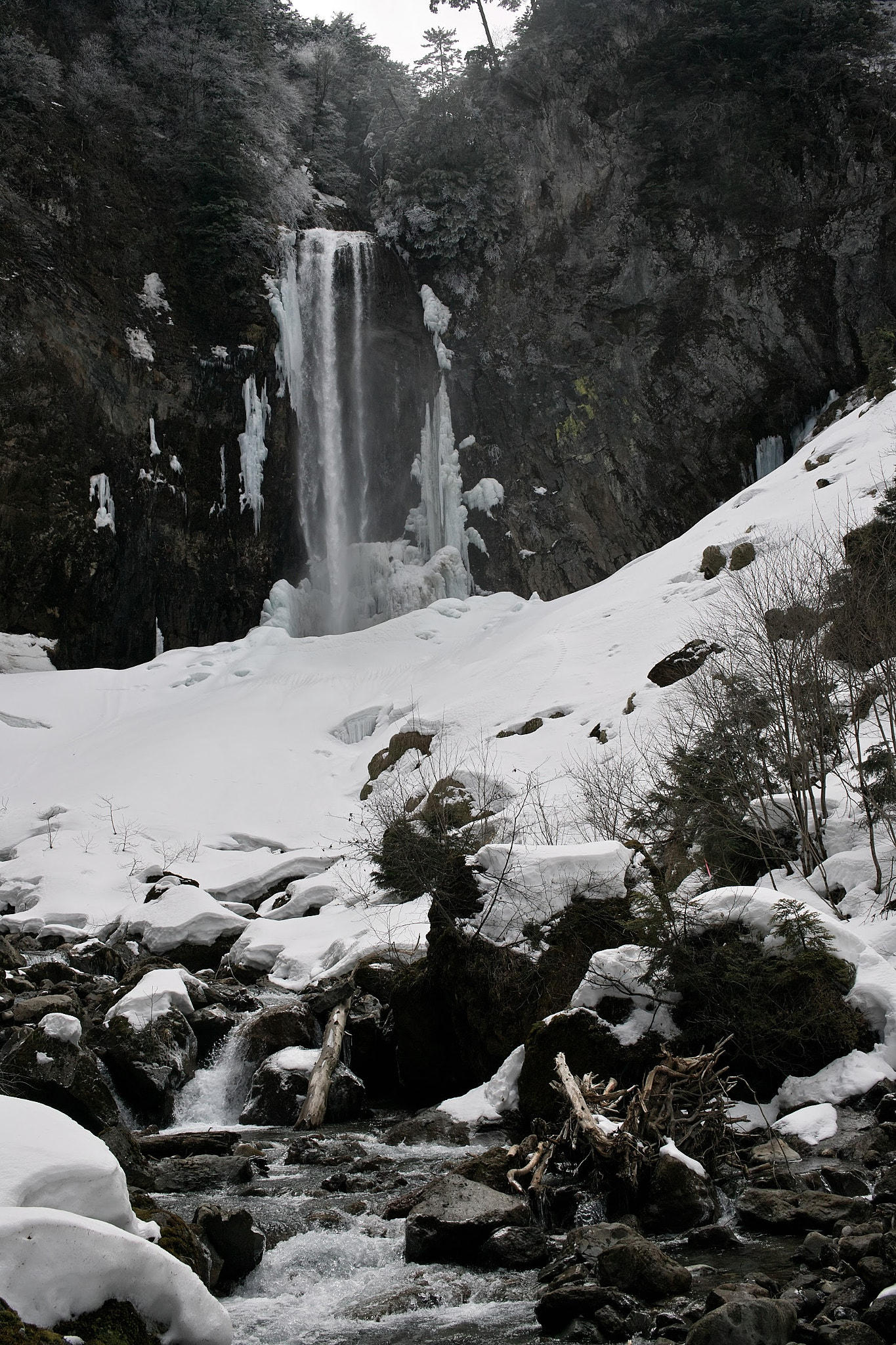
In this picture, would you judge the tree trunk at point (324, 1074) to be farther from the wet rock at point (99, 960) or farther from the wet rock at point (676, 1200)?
the wet rock at point (99, 960)

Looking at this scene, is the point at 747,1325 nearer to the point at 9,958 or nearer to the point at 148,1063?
the point at 148,1063

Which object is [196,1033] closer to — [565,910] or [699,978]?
[565,910]

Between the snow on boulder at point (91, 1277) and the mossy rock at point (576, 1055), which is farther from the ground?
the snow on boulder at point (91, 1277)

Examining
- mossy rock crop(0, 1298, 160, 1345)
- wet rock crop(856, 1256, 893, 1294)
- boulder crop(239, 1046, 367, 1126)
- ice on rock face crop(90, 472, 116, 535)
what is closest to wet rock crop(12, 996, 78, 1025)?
boulder crop(239, 1046, 367, 1126)

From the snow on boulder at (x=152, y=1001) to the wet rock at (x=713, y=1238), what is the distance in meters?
6.28

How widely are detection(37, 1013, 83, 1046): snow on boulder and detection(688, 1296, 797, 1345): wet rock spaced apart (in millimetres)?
5826

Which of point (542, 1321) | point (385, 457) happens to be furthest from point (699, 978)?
point (385, 457)

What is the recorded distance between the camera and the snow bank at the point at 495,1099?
351 inches

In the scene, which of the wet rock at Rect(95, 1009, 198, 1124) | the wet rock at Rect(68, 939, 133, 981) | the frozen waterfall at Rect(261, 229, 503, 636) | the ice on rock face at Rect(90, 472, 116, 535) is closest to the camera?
the wet rock at Rect(95, 1009, 198, 1124)

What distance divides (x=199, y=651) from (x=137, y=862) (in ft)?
43.7

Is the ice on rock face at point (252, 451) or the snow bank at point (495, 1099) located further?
the ice on rock face at point (252, 451)

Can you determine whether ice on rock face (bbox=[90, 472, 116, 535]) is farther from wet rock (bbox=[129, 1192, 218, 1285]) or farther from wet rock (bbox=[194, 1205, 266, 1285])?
wet rock (bbox=[129, 1192, 218, 1285])

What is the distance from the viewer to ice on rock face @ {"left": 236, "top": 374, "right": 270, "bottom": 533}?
35.1 metres

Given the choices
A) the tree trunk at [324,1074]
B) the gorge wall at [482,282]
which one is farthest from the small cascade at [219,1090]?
the gorge wall at [482,282]
